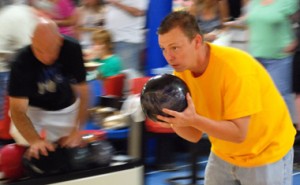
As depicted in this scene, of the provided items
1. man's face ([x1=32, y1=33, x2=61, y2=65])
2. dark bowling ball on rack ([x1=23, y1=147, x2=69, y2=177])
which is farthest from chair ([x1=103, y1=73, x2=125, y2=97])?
dark bowling ball on rack ([x1=23, y1=147, x2=69, y2=177])

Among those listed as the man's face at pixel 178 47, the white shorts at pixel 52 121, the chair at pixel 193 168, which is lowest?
the chair at pixel 193 168

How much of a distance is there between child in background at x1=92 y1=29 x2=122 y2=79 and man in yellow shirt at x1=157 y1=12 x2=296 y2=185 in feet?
8.97

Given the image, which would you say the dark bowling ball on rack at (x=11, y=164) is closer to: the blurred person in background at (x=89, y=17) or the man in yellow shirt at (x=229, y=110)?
the man in yellow shirt at (x=229, y=110)

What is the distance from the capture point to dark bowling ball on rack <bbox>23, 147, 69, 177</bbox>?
111 inches

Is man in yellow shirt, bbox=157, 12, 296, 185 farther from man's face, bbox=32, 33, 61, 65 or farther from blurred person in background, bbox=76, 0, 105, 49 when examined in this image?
blurred person in background, bbox=76, 0, 105, 49

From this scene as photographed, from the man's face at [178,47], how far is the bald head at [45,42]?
106 cm

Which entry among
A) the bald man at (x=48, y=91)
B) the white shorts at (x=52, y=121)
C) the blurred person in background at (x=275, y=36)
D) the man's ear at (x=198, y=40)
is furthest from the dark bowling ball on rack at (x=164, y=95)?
the blurred person in background at (x=275, y=36)

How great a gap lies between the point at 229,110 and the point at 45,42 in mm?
1294

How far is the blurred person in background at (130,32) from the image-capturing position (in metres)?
5.48

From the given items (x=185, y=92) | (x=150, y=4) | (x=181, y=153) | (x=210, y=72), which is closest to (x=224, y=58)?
(x=210, y=72)

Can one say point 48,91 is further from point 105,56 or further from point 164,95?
point 105,56

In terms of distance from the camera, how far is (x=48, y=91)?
10.6ft

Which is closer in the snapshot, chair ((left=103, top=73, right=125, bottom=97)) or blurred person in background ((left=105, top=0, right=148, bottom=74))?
chair ((left=103, top=73, right=125, bottom=97))

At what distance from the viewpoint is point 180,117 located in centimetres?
216
